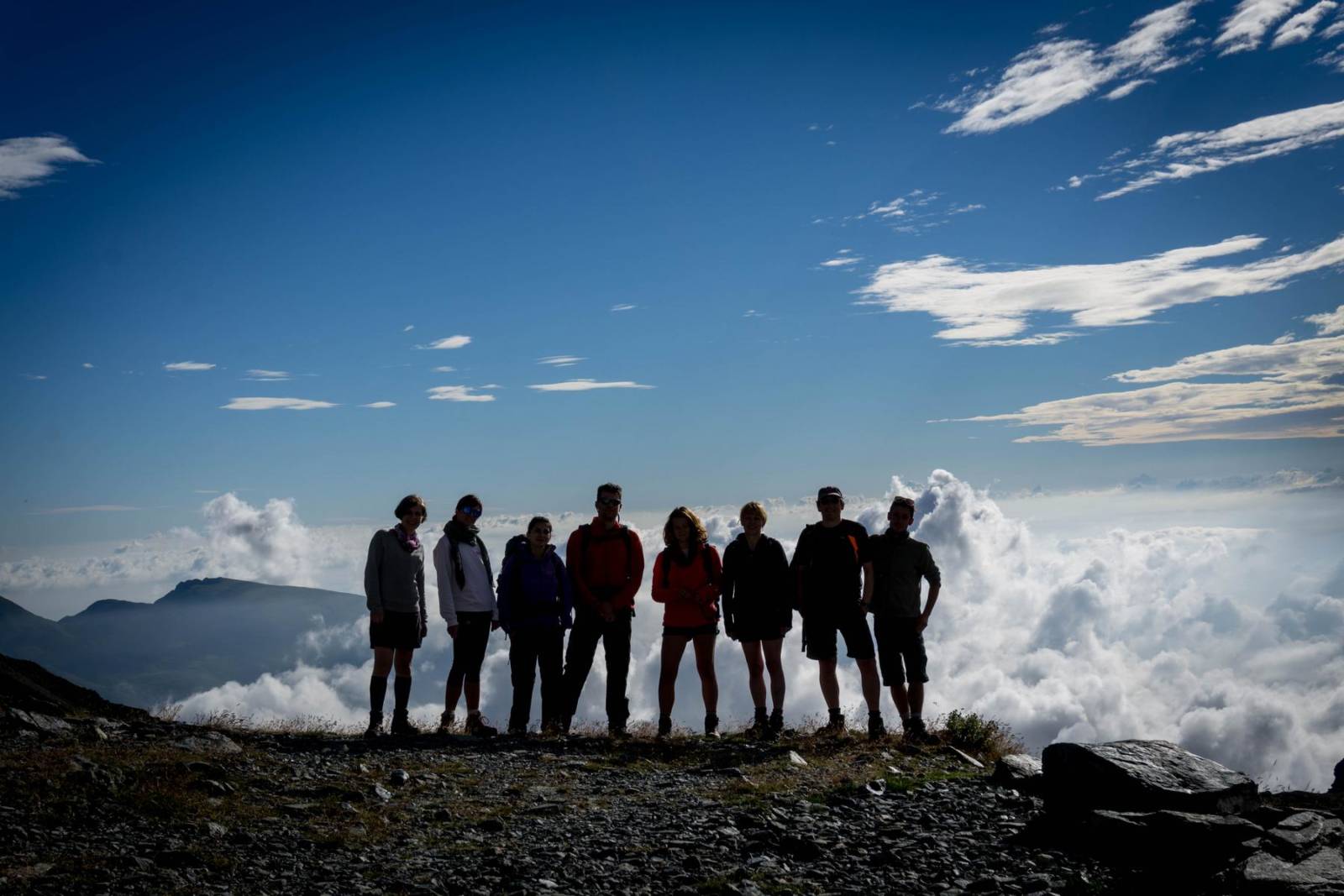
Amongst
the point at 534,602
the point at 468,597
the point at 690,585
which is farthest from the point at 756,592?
the point at 468,597

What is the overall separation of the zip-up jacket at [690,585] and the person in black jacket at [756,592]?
0.19 meters

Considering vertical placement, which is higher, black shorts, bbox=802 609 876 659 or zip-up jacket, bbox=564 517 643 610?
zip-up jacket, bbox=564 517 643 610

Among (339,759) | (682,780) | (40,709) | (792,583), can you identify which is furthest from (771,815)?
(40,709)

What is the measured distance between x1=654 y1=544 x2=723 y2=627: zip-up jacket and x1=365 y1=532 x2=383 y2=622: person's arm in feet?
11.8

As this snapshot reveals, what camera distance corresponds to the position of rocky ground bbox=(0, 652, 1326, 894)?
22.7 ft

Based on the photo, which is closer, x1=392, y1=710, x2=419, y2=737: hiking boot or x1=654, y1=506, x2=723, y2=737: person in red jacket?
x1=654, y1=506, x2=723, y2=737: person in red jacket

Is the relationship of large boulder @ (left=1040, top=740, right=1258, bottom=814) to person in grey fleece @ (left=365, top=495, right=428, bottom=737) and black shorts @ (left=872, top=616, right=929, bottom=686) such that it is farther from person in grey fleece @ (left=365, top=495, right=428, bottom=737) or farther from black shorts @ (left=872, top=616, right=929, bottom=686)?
person in grey fleece @ (left=365, top=495, right=428, bottom=737)

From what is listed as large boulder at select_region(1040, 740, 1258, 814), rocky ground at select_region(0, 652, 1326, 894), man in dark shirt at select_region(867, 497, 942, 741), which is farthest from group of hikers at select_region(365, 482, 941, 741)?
large boulder at select_region(1040, 740, 1258, 814)

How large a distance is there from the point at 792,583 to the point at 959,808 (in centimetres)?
426

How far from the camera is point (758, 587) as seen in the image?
495 inches

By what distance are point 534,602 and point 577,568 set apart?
735 mm

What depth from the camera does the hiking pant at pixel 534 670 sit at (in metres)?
13.0

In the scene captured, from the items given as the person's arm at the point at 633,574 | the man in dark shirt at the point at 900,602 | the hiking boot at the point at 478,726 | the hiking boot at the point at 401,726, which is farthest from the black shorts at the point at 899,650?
the hiking boot at the point at 401,726

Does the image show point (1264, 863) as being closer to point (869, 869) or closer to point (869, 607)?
point (869, 869)
